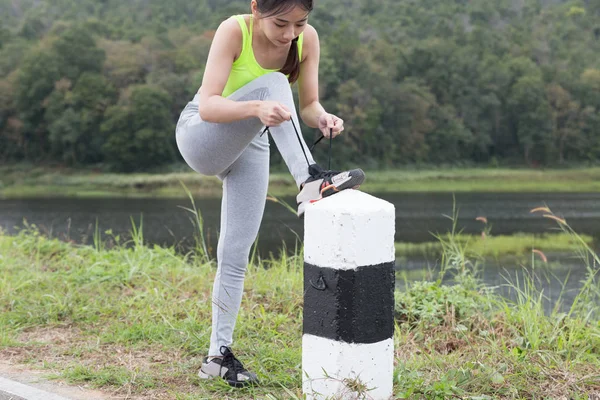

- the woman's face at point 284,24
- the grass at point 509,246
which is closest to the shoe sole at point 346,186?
the woman's face at point 284,24

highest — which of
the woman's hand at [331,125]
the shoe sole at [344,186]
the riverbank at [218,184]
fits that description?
the woman's hand at [331,125]

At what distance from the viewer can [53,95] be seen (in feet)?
174

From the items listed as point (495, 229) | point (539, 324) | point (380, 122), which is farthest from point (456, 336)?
point (380, 122)

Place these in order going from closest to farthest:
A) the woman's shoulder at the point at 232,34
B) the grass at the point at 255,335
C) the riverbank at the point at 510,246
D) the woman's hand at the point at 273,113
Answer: the woman's hand at the point at 273,113
the woman's shoulder at the point at 232,34
the grass at the point at 255,335
the riverbank at the point at 510,246

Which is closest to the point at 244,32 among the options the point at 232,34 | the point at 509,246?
the point at 232,34

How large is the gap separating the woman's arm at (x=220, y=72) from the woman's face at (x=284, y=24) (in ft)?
0.37

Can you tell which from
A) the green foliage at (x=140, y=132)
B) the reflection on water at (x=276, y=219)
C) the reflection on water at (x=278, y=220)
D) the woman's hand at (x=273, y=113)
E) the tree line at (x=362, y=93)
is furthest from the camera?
the tree line at (x=362, y=93)

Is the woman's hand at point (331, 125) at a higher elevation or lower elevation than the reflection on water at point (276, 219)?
higher

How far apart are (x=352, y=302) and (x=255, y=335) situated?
4.57ft

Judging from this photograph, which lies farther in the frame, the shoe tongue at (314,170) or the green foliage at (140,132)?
the green foliage at (140,132)

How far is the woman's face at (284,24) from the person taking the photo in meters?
2.39

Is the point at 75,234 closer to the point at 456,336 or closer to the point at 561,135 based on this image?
the point at 456,336

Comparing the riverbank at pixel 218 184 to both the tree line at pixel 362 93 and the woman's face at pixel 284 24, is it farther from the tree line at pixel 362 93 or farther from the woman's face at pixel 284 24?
the woman's face at pixel 284 24

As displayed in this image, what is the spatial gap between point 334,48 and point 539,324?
187 ft
